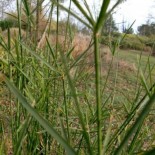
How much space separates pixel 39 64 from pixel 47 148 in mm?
254

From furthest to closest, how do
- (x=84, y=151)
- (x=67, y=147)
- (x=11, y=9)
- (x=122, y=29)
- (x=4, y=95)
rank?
(x=11, y=9), (x=4, y=95), (x=122, y=29), (x=84, y=151), (x=67, y=147)

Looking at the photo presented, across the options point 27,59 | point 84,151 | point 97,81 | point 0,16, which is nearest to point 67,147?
point 97,81

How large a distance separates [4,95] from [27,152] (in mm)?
462

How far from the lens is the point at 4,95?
1.13m

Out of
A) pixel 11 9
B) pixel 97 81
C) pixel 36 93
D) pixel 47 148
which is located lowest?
pixel 47 148

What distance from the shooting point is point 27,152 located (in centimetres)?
71

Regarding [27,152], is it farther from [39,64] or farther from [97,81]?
[97,81]

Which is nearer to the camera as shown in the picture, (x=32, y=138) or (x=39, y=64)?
(x=32, y=138)

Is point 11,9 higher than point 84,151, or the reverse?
point 11,9

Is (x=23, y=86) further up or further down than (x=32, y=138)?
further up

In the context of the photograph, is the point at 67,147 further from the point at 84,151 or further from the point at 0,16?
the point at 0,16

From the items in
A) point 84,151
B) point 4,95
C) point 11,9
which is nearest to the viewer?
point 84,151

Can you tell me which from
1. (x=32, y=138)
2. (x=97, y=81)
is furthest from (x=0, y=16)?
(x=97, y=81)

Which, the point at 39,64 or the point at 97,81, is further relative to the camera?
the point at 39,64
